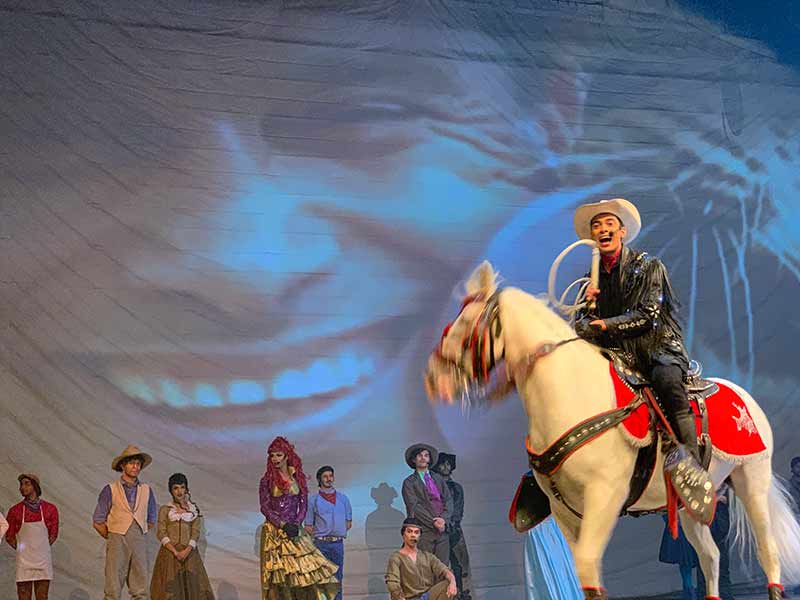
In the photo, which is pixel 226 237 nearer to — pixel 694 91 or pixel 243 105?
pixel 243 105

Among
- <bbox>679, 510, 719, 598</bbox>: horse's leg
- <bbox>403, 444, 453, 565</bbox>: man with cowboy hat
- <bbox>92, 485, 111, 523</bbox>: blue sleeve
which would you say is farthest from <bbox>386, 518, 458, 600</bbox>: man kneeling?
<bbox>679, 510, 719, 598</bbox>: horse's leg

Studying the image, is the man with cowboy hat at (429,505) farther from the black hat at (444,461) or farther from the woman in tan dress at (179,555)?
the woman in tan dress at (179,555)

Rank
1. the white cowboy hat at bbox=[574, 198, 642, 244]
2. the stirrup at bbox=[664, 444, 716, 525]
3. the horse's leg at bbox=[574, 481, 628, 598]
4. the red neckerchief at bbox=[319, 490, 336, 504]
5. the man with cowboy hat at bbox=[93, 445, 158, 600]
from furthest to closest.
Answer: the red neckerchief at bbox=[319, 490, 336, 504], the man with cowboy hat at bbox=[93, 445, 158, 600], the white cowboy hat at bbox=[574, 198, 642, 244], the stirrup at bbox=[664, 444, 716, 525], the horse's leg at bbox=[574, 481, 628, 598]

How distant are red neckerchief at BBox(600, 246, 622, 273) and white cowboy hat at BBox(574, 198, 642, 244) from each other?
0.08 meters

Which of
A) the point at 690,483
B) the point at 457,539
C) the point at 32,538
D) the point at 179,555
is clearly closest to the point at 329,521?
the point at 457,539

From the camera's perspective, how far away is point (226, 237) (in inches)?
374

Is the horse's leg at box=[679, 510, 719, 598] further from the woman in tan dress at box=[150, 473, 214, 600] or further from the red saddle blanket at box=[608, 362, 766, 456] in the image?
the woman in tan dress at box=[150, 473, 214, 600]

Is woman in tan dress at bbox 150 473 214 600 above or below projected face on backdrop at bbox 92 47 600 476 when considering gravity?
below

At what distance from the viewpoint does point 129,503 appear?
27.1 feet

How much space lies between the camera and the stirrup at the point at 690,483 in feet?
13.9

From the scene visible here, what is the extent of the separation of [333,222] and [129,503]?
10.0 ft


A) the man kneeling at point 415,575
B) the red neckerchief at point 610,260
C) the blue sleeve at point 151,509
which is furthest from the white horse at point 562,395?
the blue sleeve at point 151,509

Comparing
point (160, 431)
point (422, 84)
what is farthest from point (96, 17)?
point (160, 431)

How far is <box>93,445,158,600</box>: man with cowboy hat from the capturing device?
323 inches
